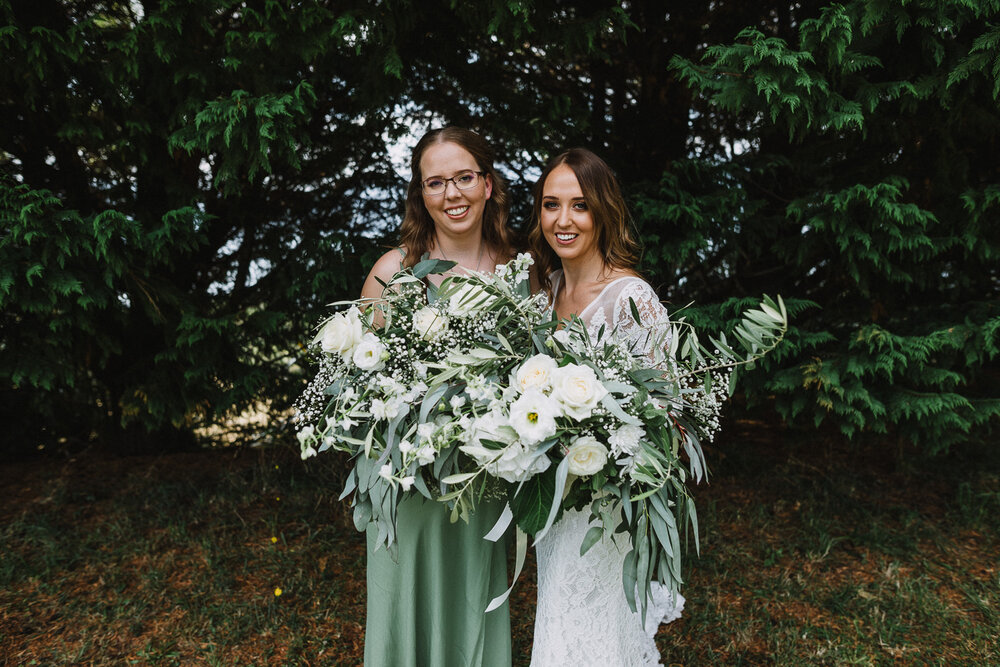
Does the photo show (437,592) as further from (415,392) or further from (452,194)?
(452,194)

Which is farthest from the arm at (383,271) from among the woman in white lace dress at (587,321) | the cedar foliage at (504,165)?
the cedar foliage at (504,165)

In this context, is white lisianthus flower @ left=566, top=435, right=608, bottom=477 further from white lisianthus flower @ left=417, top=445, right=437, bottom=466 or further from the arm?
the arm

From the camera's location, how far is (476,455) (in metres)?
1.63

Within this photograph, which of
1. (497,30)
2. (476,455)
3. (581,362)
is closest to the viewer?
(476,455)

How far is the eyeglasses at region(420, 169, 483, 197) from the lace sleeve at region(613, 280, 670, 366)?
0.78m

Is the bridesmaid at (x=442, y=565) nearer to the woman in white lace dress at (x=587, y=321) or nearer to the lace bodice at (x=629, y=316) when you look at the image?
the woman in white lace dress at (x=587, y=321)

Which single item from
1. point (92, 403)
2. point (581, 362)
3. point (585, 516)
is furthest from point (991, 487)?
point (92, 403)

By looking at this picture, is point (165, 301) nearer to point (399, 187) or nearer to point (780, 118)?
point (399, 187)

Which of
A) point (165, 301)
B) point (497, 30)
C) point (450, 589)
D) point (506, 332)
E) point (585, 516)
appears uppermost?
point (497, 30)

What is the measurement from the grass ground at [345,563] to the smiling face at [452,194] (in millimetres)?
2192

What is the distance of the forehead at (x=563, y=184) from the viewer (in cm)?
230

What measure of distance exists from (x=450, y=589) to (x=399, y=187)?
109 inches

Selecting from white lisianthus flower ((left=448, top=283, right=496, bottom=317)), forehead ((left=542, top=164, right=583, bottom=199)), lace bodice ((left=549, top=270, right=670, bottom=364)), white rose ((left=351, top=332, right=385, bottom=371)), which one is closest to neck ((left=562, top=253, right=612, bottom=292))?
lace bodice ((left=549, top=270, right=670, bottom=364))

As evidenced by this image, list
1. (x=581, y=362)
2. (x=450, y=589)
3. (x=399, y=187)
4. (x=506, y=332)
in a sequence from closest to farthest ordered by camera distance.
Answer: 1. (x=581, y=362)
2. (x=506, y=332)
3. (x=450, y=589)
4. (x=399, y=187)
